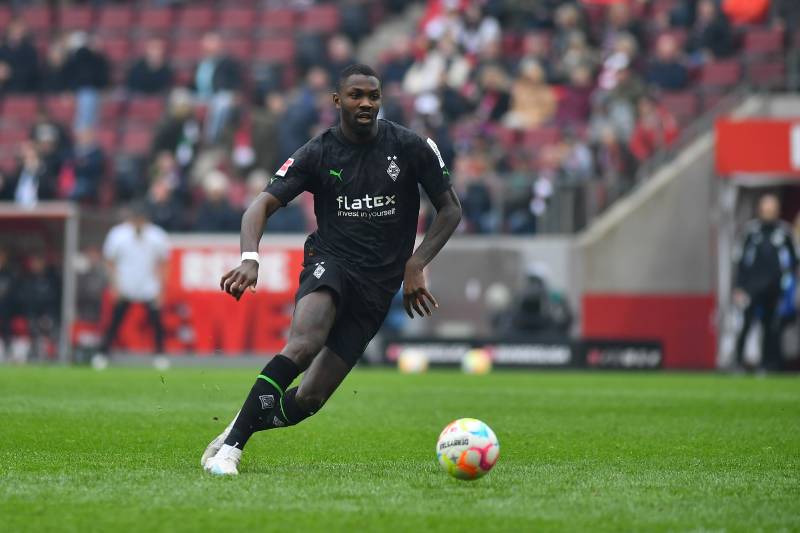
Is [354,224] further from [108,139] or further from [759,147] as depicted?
[108,139]

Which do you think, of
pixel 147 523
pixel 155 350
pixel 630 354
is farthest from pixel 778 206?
pixel 147 523

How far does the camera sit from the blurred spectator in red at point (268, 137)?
2559 cm

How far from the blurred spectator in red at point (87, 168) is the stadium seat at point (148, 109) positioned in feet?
9.41

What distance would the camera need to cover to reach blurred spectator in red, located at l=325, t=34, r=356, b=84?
88.4ft

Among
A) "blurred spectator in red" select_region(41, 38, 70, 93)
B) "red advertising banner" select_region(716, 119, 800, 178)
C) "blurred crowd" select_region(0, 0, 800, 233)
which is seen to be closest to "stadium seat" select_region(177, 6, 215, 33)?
"blurred spectator in red" select_region(41, 38, 70, 93)

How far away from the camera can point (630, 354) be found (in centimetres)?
2281

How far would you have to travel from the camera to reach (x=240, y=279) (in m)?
7.81

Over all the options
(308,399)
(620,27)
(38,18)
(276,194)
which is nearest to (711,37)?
(620,27)

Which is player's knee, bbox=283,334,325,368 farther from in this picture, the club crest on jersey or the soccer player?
the club crest on jersey

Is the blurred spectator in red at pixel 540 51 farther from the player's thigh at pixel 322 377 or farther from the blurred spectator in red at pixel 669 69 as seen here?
the player's thigh at pixel 322 377

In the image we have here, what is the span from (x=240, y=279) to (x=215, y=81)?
65.7 feet

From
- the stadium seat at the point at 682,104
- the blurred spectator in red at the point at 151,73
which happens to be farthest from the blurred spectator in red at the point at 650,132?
the blurred spectator in red at the point at 151,73

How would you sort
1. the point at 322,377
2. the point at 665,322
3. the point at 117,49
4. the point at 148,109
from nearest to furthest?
the point at 322,377
the point at 665,322
the point at 148,109
the point at 117,49

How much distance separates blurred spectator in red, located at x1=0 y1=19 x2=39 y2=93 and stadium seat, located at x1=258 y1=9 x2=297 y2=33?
470 cm
